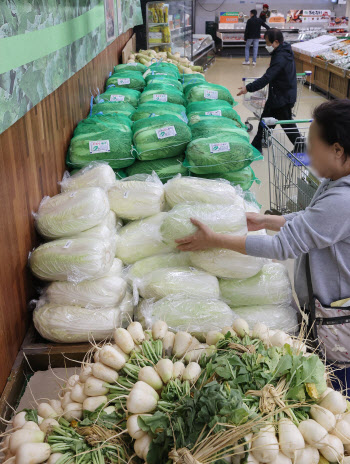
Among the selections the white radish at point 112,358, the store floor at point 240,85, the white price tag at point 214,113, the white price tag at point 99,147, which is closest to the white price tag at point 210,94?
the white price tag at point 214,113

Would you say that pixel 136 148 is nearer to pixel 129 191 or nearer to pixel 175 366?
pixel 129 191

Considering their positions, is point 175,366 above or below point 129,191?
below

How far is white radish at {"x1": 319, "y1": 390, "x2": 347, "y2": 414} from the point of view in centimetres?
133

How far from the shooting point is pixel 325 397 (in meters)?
1.35

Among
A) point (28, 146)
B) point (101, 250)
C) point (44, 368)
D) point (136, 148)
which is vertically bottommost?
point (44, 368)

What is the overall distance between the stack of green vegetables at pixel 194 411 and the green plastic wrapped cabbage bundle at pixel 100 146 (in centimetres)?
156

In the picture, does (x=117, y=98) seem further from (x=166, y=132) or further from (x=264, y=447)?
(x=264, y=447)

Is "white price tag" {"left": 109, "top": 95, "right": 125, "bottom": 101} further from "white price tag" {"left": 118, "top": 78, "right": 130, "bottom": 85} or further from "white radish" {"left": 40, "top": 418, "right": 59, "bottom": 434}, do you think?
"white radish" {"left": 40, "top": 418, "right": 59, "bottom": 434}

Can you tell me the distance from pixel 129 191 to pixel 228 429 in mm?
1557

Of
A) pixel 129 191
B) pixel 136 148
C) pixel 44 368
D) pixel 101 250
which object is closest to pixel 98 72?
pixel 136 148

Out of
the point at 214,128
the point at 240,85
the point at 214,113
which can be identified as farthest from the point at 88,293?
the point at 240,85

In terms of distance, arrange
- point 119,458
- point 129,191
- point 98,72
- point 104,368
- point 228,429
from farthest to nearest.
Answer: point 98,72, point 129,191, point 104,368, point 119,458, point 228,429

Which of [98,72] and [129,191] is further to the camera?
[98,72]

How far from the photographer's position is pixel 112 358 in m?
1.51
